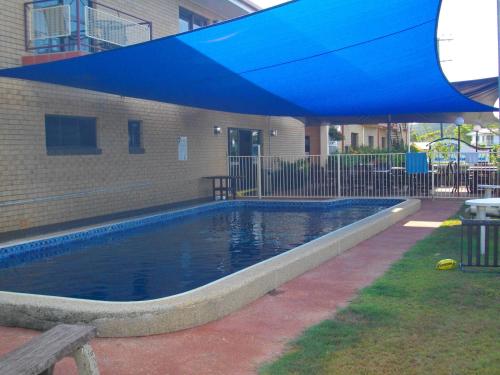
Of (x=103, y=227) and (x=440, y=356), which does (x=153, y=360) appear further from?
(x=103, y=227)

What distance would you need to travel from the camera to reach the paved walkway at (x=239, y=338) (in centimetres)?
387

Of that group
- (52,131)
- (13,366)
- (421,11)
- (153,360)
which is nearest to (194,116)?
(52,131)

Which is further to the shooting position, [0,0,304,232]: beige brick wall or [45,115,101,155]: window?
[45,115,101,155]: window

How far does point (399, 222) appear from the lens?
1082cm

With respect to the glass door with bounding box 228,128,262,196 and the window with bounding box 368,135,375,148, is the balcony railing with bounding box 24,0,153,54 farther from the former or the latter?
the window with bounding box 368,135,375,148

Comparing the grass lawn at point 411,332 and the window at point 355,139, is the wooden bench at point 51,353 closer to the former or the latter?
the grass lawn at point 411,332

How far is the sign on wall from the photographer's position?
50.1 ft

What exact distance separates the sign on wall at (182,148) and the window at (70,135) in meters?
3.44

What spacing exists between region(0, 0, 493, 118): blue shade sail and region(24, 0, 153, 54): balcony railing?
0.85 meters

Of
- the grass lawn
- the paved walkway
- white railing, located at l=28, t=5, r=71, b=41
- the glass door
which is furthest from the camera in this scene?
the glass door

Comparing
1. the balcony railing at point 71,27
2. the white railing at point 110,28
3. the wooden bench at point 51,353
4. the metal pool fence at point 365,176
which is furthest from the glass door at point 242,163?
the wooden bench at point 51,353

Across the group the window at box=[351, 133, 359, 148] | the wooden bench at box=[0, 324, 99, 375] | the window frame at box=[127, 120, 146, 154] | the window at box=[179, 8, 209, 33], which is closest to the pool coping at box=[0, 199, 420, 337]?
the wooden bench at box=[0, 324, 99, 375]

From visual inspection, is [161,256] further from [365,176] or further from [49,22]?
[365,176]

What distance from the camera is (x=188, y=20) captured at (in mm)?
15914
